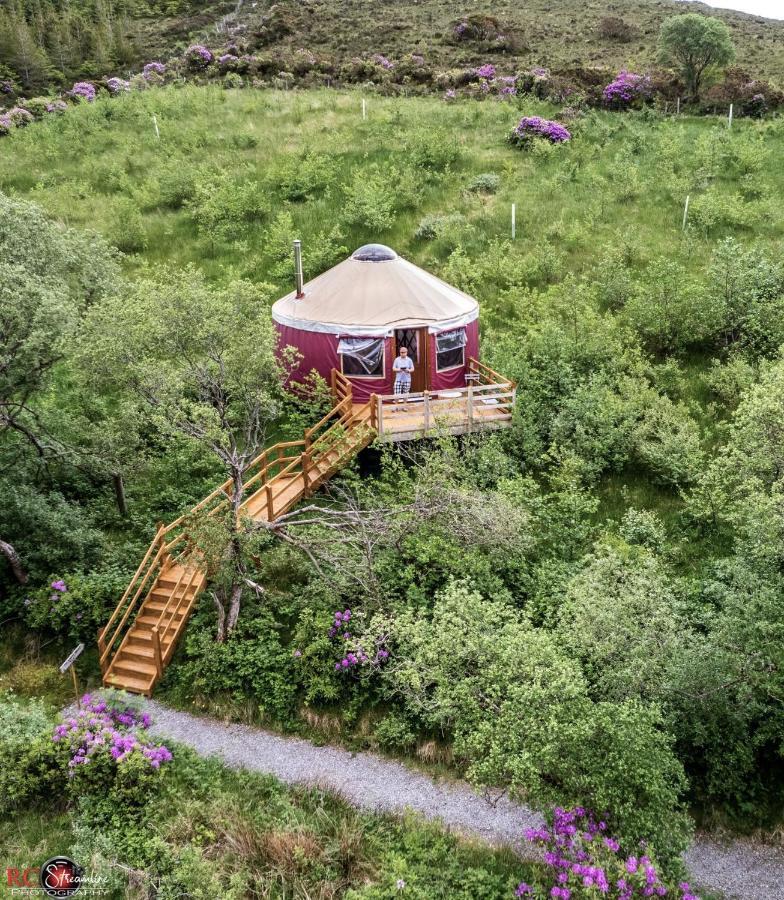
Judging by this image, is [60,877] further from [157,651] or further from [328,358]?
[328,358]

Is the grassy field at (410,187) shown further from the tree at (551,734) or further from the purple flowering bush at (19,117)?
the tree at (551,734)

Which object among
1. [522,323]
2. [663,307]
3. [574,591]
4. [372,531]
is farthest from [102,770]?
[663,307]

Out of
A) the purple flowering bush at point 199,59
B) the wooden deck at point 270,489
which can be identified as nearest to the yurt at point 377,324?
the wooden deck at point 270,489

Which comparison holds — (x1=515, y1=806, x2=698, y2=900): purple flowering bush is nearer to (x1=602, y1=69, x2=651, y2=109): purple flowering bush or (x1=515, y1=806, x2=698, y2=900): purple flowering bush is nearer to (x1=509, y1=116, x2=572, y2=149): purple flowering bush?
(x1=509, y1=116, x2=572, y2=149): purple flowering bush

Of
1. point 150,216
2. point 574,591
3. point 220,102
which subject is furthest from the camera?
point 220,102

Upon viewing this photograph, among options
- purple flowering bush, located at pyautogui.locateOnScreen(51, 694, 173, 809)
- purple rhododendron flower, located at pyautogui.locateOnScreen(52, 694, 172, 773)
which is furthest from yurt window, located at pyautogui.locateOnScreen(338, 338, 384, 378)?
purple flowering bush, located at pyautogui.locateOnScreen(51, 694, 173, 809)

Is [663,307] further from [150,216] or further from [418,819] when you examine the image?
[150,216]

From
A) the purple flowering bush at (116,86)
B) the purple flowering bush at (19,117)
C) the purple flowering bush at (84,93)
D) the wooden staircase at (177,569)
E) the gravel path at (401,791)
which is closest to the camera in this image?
the gravel path at (401,791)
